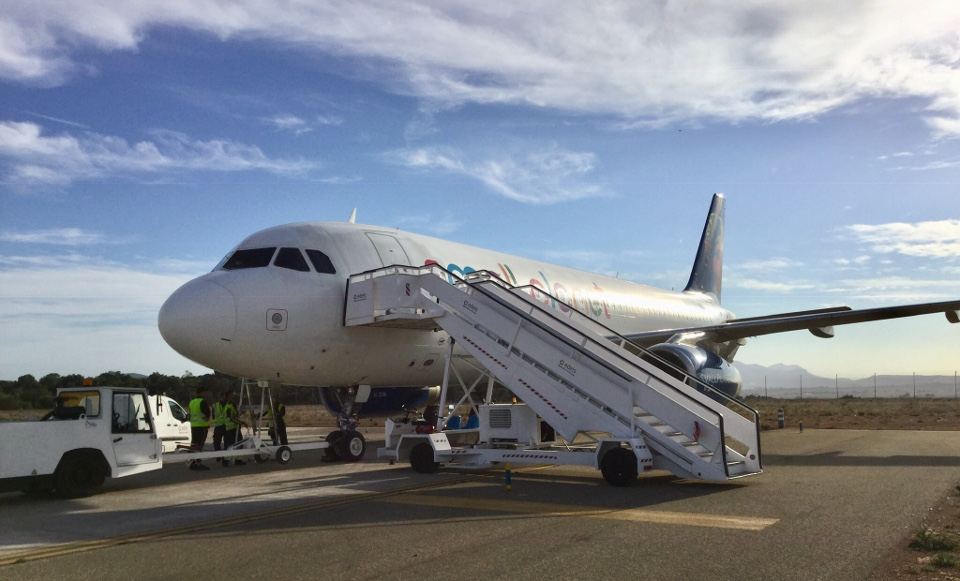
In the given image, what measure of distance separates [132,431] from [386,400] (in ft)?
16.8

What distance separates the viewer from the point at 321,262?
40.2 feet

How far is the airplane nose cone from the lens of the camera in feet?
35.0

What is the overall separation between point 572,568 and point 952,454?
37.7 feet

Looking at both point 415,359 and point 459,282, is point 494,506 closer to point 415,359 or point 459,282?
point 459,282

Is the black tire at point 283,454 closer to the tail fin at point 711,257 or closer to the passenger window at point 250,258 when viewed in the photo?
the passenger window at point 250,258

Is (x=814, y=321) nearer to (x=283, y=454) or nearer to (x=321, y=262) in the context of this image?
(x=321, y=262)

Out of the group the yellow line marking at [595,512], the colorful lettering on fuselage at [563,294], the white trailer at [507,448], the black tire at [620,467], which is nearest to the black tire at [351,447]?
the white trailer at [507,448]

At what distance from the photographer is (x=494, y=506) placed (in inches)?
324

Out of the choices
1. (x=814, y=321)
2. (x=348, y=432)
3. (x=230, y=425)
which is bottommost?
(x=348, y=432)

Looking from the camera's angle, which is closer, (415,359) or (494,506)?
(494,506)

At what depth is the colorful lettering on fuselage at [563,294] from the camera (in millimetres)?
15884

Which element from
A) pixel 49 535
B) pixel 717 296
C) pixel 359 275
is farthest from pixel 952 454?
pixel 717 296

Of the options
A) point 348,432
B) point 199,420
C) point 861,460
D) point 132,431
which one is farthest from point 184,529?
point 861,460

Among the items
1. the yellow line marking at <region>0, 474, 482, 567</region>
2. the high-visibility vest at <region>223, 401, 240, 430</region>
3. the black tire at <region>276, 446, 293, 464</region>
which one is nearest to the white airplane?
the black tire at <region>276, 446, 293, 464</region>
